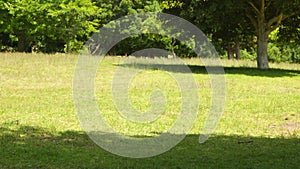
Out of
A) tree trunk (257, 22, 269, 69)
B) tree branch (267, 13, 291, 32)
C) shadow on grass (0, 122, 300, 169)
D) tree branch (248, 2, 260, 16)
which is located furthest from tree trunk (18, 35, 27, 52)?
shadow on grass (0, 122, 300, 169)

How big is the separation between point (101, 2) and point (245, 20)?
24983 millimetres

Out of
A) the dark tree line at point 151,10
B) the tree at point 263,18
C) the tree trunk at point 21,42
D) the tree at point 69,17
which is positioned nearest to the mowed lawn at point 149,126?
the dark tree line at point 151,10

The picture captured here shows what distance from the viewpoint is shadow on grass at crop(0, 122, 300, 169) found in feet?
25.2

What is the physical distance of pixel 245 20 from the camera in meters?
34.5

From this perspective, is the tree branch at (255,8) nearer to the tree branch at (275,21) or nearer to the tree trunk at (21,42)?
the tree branch at (275,21)

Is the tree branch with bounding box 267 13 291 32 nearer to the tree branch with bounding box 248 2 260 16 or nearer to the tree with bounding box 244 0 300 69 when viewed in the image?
the tree with bounding box 244 0 300 69

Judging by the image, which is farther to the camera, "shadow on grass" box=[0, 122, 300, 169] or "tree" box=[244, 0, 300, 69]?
"tree" box=[244, 0, 300, 69]

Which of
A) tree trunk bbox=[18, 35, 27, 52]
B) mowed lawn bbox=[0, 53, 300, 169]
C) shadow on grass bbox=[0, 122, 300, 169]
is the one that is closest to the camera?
shadow on grass bbox=[0, 122, 300, 169]

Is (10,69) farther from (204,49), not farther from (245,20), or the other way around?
(204,49)

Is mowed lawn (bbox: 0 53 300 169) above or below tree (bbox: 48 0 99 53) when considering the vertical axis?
below

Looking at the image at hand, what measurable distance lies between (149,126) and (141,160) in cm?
349

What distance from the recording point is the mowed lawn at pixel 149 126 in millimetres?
7965

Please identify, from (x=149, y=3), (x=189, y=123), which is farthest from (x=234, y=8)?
(x=149, y=3)

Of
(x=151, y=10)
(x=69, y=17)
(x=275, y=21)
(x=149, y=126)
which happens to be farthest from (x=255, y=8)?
(x=151, y=10)
